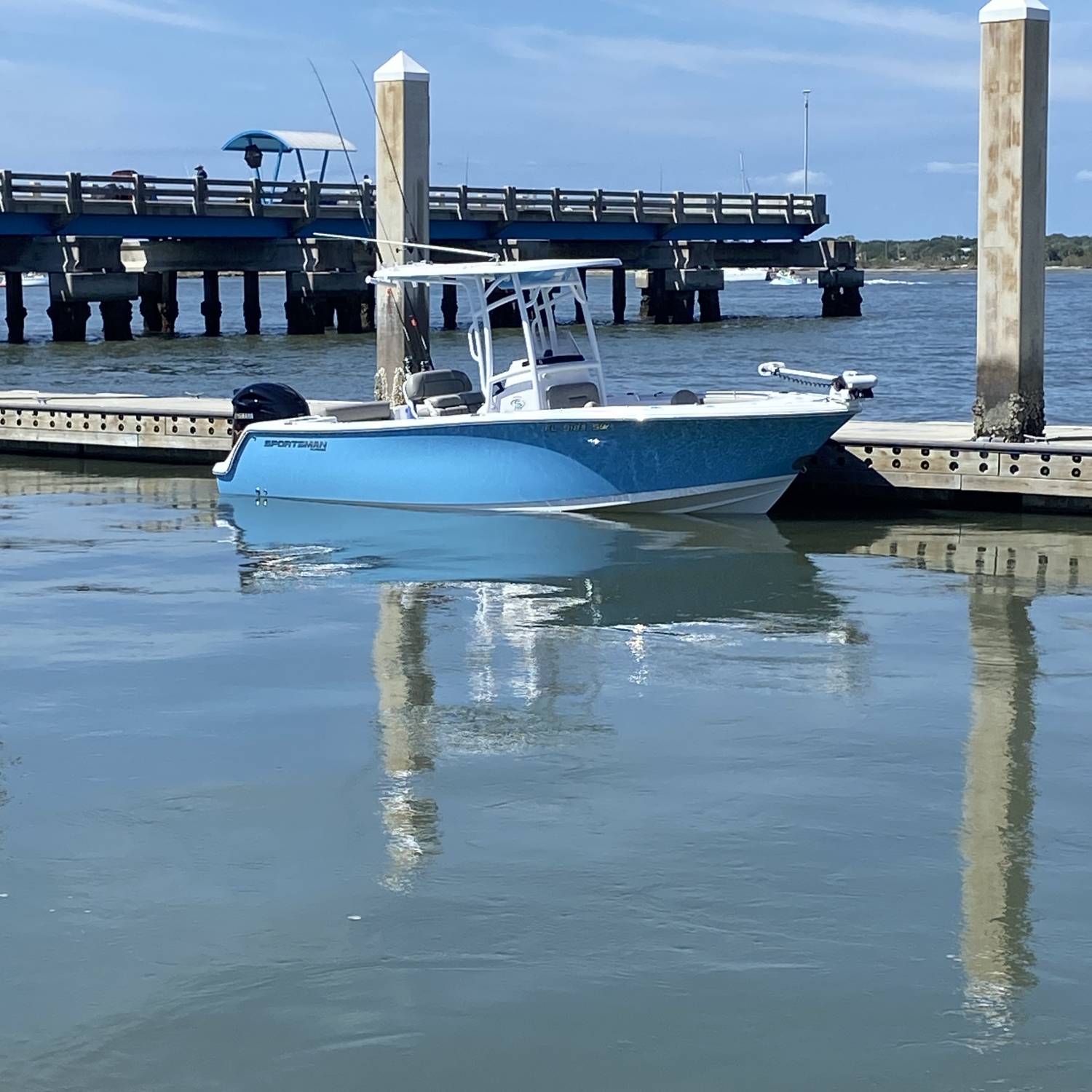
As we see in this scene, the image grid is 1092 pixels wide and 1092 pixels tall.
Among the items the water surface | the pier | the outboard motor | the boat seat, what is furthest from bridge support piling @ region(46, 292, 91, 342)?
the water surface

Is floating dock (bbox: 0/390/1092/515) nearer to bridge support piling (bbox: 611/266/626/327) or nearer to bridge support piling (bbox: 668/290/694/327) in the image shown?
bridge support piling (bbox: 611/266/626/327)

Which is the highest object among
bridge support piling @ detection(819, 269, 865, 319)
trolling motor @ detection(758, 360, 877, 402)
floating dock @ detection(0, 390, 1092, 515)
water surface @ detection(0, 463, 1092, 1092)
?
bridge support piling @ detection(819, 269, 865, 319)

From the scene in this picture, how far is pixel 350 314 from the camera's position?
170 ft

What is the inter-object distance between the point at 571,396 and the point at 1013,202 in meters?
4.08

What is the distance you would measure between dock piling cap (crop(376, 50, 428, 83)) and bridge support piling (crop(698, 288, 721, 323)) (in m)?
41.3

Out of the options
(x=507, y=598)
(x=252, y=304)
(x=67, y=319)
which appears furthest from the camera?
(x=252, y=304)

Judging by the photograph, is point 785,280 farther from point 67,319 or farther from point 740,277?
point 67,319

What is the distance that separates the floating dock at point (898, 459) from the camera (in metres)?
15.3

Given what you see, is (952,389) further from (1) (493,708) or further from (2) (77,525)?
(1) (493,708)

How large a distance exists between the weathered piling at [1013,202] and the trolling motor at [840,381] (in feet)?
3.70

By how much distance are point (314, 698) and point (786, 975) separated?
4.34 metres

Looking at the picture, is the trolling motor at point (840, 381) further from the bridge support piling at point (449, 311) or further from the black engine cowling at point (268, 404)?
the bridge support piling at point (449, 311)

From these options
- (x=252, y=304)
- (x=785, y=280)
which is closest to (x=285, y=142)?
(x=252, y=304)

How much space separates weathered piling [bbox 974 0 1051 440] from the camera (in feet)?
49.7
